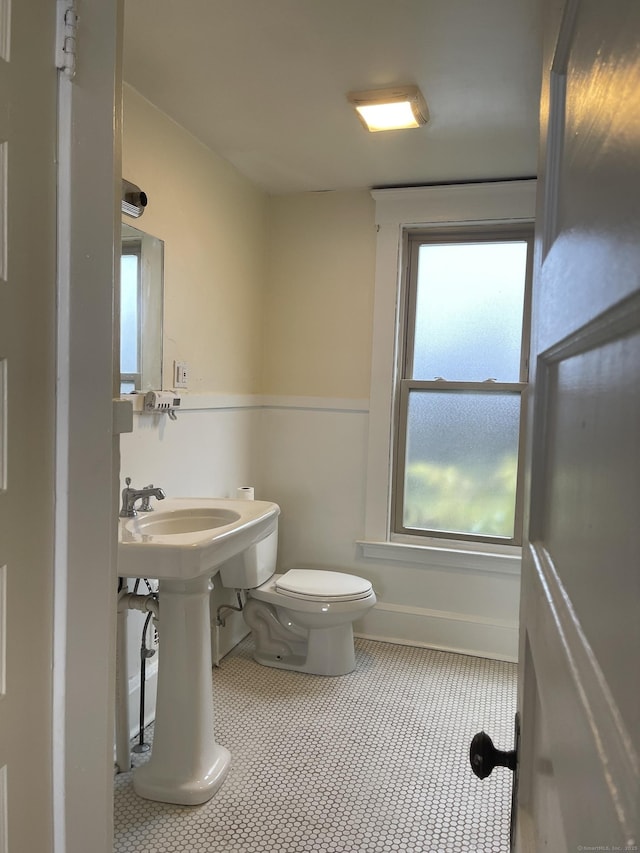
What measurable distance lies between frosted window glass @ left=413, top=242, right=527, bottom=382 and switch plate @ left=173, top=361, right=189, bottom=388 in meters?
1.17

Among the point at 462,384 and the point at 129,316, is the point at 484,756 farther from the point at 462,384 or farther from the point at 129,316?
the point at 462,384

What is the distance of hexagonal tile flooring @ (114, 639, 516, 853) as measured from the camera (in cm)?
163

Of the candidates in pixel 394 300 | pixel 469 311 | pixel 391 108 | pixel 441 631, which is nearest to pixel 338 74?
pixel 391 108

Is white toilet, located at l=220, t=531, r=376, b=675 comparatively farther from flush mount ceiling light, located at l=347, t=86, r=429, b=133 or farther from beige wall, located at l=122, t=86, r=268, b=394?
flush mount ceiling light, located at l=347, t=86, r=429, b=133

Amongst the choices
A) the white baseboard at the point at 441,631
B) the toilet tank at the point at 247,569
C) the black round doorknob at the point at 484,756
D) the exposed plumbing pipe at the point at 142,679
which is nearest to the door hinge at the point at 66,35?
the black round doorknob at the point at 484,756

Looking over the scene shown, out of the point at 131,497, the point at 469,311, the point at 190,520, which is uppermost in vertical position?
the point at 469,311

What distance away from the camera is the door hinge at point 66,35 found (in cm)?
83

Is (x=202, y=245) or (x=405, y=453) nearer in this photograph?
(x=202, y=245)

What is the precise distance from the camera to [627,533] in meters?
0.28

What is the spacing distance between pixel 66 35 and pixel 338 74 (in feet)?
3.92

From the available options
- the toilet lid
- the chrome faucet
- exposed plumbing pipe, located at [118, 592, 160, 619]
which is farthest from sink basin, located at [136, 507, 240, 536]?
the toilet lid

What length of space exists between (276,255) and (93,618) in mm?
2421

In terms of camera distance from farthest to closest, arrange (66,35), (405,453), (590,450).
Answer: (405,453)
(66,35)
(590,450)

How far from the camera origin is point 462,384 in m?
2.84
